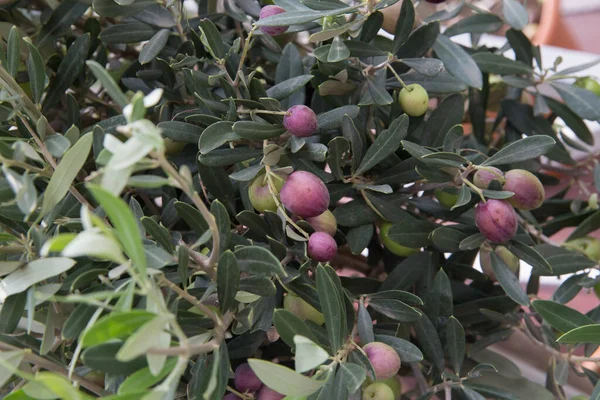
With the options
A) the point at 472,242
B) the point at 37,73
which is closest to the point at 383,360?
the point at 472,242

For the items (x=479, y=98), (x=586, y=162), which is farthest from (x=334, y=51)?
(x=586, y=162)

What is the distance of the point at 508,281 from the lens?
490 millimetres

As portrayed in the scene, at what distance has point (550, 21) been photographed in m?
1.36

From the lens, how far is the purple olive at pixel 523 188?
0.47m

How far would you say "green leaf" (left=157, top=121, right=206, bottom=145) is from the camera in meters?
0.45

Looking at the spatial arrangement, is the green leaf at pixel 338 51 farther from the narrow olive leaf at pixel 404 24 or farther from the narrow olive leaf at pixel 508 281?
the narrow olive leaf at pixel 508 281

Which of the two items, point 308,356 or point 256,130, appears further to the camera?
point 256,130

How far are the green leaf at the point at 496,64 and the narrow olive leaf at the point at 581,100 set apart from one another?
0.06 m

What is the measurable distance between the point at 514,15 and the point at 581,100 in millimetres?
118

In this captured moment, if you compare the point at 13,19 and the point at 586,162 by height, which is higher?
the point at 13,19

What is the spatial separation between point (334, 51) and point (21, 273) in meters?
0.27

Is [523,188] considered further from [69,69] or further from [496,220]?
[69,69]

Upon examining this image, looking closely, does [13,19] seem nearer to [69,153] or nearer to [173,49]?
[173,49]

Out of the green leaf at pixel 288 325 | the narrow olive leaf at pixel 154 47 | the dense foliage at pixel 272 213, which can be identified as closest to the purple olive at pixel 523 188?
the dense foliage at pixel 272 213
